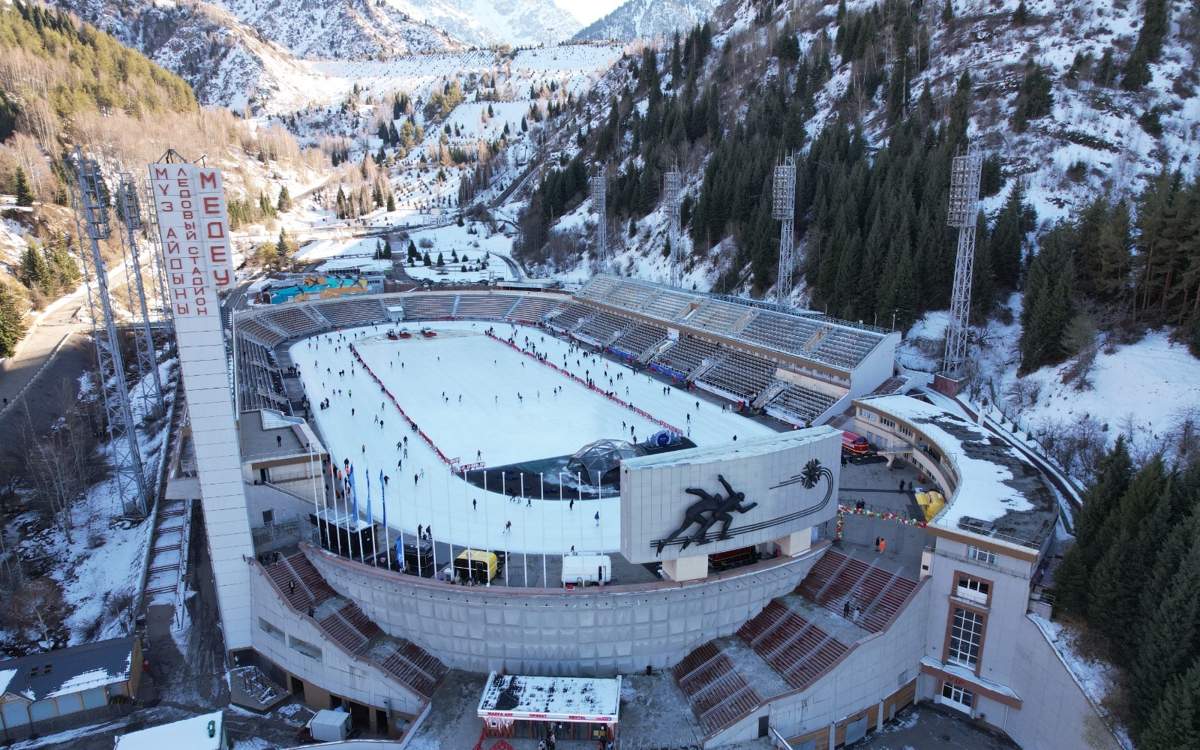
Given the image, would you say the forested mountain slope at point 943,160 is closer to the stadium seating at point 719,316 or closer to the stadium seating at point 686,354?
the stadium seating at point 719,316

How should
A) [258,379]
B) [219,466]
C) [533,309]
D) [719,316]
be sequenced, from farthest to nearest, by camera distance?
[533,309], [719,316], [258,379], [219,466]

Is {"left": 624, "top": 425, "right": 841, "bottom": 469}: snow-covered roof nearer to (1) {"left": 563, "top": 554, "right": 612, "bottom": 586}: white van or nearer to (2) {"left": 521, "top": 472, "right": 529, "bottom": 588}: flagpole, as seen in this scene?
(1) {"left": 563, "top": 554, "right": 612, "bottom": 586}: white van

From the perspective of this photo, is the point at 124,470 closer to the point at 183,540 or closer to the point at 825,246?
the point at 183,540

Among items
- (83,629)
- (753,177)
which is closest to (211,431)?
(83,629)

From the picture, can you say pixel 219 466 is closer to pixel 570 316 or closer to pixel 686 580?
pixel 686 580

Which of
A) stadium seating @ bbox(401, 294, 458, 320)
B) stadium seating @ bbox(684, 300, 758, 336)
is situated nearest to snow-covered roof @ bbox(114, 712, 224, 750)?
stadium seating @ bbox(684, 300, 758, 336)

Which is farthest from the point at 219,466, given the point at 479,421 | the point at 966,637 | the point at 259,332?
the point at 259,332

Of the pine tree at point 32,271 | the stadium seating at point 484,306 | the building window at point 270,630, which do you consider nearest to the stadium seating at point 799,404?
the building window at point 270,630
